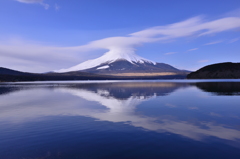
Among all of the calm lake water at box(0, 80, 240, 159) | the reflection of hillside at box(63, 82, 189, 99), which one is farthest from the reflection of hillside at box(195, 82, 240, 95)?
the calm lake water at box(0, 80, 240, 159)

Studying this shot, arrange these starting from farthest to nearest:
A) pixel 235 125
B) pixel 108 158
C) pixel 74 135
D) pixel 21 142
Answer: pixel 235 125 → pixel 74 135 → pixel 21 142 → pixel 108 158

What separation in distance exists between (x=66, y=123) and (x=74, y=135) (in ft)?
11.9

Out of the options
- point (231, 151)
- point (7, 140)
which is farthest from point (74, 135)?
point (231, 151)

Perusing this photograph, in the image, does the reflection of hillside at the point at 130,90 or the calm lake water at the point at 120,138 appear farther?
the reflection of hillside at the point at 130,90

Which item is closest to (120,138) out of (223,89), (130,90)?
(130,90)

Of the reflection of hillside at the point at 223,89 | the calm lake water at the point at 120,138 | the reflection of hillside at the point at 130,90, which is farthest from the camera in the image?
the reflection of hillside at the point at 223,89

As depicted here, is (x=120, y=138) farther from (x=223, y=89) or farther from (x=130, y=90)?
(x=223, y=89)

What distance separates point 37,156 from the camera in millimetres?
9281

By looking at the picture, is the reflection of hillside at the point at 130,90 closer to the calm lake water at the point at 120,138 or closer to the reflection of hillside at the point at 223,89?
the reflection of hillside at the point at 223,89

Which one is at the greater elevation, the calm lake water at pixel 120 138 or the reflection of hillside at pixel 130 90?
the reflection of hillside at pixel 130 90

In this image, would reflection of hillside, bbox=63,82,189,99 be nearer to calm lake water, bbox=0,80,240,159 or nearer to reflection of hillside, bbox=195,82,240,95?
reflection of hillside, bbox=195,82,240,95

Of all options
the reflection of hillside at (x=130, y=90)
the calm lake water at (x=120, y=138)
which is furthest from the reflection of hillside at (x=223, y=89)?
the calm lake water at (x=120, y=138)

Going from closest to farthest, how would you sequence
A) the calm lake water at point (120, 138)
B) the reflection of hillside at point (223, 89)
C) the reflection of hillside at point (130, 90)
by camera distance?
the calm lake water at point (120, 138), the reflection of hillside at point (130, 90), the reflection of hillside at point (223, 89)

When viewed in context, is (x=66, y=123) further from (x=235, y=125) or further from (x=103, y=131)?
(x=235, y=125)
